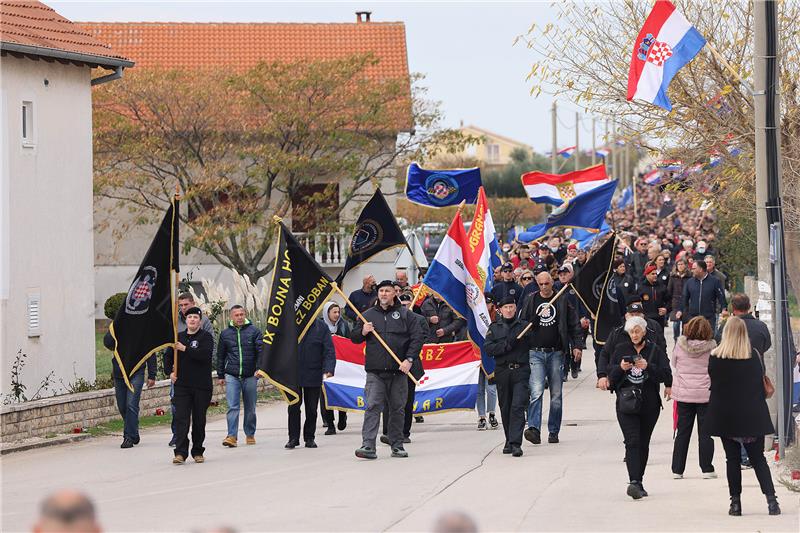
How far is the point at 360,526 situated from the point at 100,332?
2665 centimetres

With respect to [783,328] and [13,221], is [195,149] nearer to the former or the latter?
[13,221]

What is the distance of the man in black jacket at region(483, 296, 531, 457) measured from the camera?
1402cm

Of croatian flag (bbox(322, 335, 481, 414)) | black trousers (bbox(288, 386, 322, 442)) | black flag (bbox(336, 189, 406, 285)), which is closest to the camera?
black trousers (bbox(288, 386, 322, 442))

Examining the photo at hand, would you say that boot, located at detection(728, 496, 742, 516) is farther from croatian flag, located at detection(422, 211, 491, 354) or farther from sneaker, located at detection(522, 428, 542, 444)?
croatian flag, located at detection(422, 211, 491, 354)

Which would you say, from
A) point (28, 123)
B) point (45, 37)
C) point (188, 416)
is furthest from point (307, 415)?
point (45, 37)

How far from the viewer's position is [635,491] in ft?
35.7

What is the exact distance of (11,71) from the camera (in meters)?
19.6

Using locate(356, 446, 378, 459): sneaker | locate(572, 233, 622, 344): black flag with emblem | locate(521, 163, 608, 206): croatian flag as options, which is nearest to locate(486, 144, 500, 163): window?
locate(521, 163, 608, 206): croatian flag

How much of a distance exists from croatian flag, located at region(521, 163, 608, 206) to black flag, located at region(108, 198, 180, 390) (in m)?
14.1

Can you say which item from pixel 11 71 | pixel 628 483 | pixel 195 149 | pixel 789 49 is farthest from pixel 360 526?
pixel 195 149

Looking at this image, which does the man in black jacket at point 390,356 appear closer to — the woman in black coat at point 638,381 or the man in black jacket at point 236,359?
the man in black jacket at point 236,359

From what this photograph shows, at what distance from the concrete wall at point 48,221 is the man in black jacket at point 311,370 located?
5.02 meters

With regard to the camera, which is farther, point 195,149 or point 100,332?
point 100,332

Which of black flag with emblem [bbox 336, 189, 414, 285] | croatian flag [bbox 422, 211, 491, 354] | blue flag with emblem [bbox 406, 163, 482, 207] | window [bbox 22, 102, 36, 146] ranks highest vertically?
window [bbox 22, 102, 36, 146]
